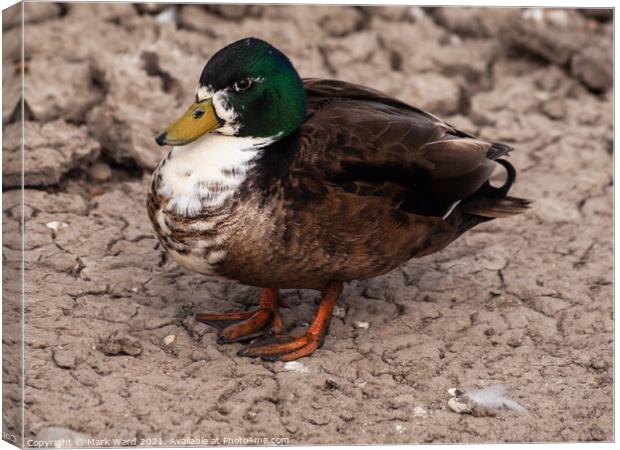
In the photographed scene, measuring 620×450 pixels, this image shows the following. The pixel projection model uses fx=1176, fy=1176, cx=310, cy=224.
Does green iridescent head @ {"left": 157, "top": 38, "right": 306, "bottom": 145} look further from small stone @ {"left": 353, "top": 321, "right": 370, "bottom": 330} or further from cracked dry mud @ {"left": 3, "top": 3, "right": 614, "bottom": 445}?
small stone @ {"left": 353, "top": 321, "right": 370, "bottom": 330}

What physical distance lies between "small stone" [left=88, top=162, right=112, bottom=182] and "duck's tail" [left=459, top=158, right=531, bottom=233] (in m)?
2.09

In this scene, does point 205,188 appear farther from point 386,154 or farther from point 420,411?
point 420,411

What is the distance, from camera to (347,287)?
549 centimetres

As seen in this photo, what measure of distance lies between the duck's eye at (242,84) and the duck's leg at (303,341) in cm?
94

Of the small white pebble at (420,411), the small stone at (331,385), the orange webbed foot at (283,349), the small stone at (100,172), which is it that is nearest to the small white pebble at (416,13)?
the small stone at (100,172)

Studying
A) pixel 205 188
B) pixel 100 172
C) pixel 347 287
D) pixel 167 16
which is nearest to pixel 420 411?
pixel 347 287

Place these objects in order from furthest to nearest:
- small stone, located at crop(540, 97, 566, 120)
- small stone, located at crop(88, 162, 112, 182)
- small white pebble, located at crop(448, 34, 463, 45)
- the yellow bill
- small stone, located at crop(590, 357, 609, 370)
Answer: small white pebble, located at crop(448, 34, 463, 45)
small stone, located at crop(540, 97, 566, 120)
small stone, located at crop(88, 162, 112, 182)
small stone, located at crop(590, 357, 609, 370)
the yellow bill

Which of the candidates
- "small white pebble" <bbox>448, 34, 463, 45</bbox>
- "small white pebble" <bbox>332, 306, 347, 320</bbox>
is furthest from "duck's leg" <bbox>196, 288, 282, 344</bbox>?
"small white pebble" <bbox>448, 34, 463, 45</bbox>

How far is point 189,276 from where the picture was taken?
17.9ft

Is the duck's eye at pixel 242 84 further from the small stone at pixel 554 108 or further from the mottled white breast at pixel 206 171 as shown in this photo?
the small stone at pixel 554 108

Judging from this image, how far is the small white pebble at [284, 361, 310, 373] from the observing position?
482 cm

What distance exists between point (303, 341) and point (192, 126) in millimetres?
1092

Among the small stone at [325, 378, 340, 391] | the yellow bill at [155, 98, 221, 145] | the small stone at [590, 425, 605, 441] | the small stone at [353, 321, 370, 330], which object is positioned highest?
the yellow bill at [155, 98, 221, 145]

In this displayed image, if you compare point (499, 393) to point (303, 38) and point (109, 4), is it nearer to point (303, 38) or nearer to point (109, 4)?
point (303, 38)
